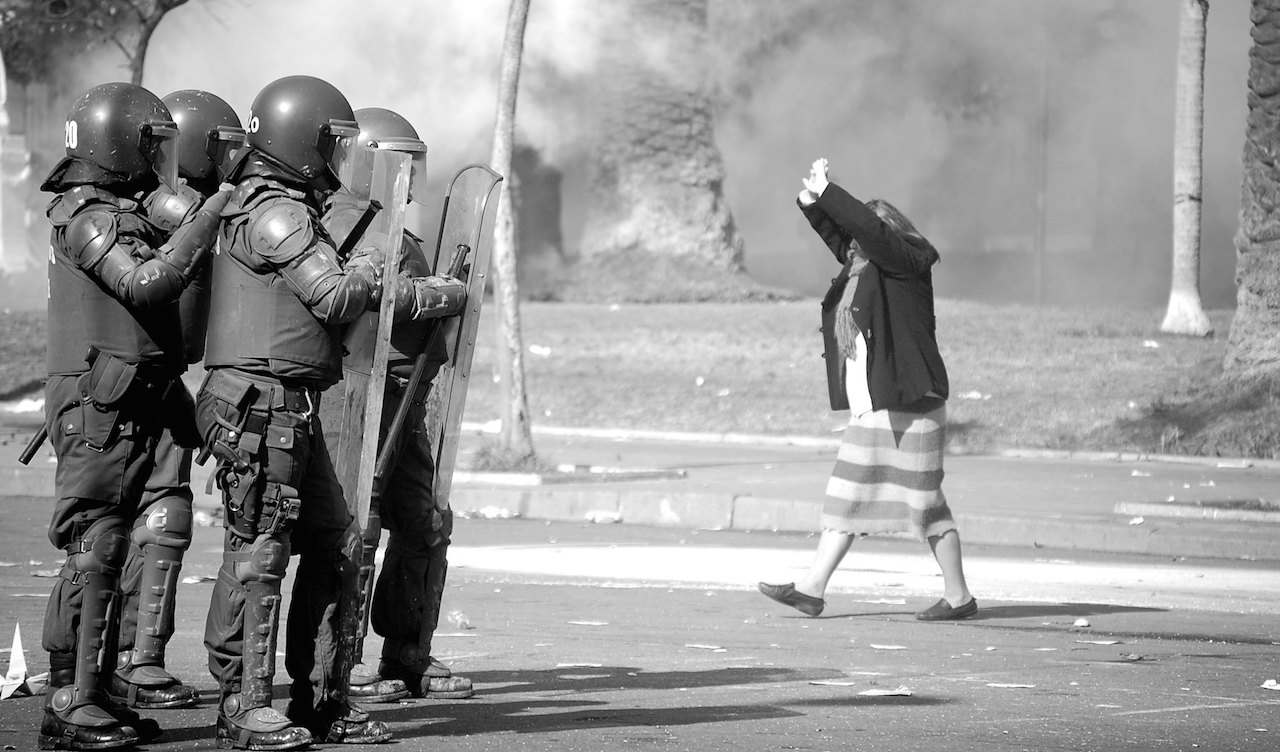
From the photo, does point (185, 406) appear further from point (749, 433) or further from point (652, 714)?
point (749, 433)

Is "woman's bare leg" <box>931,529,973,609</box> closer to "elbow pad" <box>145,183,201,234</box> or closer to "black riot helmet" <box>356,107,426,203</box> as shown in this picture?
"black riot helmet" <box>356,107,426,203</box>

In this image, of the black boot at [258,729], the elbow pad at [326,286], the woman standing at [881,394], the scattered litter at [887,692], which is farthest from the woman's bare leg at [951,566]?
the elbow pad at [326,286]

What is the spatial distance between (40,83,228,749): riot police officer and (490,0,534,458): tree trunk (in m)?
6.17

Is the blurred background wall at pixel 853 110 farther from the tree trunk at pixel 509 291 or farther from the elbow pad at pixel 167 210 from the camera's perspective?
the elbow pad at pixel 167 210

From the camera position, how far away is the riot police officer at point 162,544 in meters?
5.19

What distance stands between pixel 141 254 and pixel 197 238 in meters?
0.24

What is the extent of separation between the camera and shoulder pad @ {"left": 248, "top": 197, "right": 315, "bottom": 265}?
14.6 feet

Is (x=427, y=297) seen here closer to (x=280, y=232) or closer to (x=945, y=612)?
(x=280, y=232)

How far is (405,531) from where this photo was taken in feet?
17.9

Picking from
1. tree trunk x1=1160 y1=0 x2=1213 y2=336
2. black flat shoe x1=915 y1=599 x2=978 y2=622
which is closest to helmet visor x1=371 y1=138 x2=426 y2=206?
black flat shoe x1=915 y1=599 x2=978 y2=622

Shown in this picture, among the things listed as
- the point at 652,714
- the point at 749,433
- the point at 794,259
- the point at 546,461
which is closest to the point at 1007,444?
the point at 749,433

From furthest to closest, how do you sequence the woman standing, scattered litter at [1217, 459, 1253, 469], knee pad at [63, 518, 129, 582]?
scattered litter at [1217, 459, 1253, 469], the woman standing, knee pad at [63, 518, 129, 582]

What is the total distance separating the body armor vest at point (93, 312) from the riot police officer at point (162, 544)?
171 mm

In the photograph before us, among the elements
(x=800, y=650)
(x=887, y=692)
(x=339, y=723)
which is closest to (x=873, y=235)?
(x=800, y=650)
